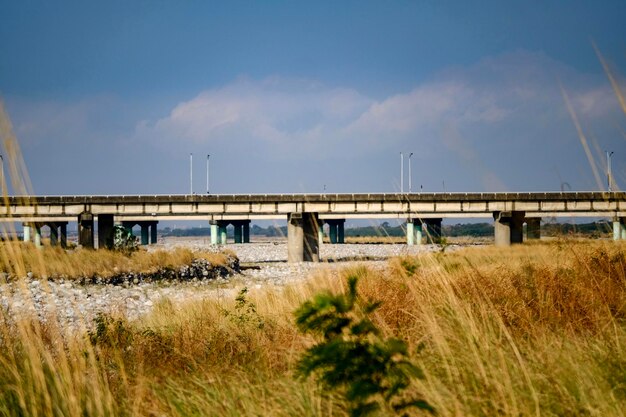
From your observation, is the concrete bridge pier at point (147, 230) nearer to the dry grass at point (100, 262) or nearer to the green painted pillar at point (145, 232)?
the green painted pillar at point (145, 232)

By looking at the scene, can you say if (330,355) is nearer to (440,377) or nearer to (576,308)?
(440,377)

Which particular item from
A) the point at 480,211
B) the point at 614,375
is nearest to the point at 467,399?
the point at 614,375

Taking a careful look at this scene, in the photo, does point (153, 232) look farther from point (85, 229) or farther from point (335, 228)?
point (85, 229)

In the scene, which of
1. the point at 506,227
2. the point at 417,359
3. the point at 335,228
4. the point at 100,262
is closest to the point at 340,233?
the point at 335,228

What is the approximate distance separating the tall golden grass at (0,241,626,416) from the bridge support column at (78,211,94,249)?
124 ft

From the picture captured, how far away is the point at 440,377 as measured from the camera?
3.77 meters

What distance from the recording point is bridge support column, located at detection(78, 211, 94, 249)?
43.4m

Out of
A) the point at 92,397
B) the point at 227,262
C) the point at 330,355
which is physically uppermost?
the point at 330,355

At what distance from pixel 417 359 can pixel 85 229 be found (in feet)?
144

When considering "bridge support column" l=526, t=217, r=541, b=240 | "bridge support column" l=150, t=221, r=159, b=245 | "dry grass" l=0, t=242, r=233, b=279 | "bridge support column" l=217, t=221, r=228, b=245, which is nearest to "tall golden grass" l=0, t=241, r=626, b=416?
"bridge support column" l=526, t=217, r=541, b=240

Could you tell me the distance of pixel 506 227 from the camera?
4622 cm

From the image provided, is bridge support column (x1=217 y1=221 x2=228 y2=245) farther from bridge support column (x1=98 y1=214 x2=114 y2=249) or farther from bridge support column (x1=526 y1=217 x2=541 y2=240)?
bridge support column (x1=526 y1=217 x2=541 y2=240)

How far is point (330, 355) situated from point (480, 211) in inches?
1831

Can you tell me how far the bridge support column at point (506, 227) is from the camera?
4597cm
